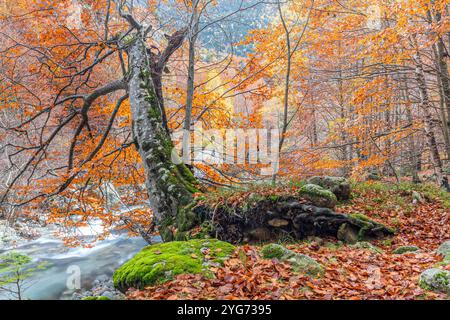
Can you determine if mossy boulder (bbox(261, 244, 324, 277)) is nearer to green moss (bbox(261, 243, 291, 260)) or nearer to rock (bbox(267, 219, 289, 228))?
green moss (bbox(261, 243, 291, 260))

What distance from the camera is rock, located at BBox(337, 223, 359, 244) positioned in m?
5.27

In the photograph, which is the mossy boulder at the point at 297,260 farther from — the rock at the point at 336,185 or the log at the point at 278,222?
the rock at the point at 336,185

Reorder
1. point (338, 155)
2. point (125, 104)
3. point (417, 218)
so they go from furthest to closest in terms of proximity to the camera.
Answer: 1. point (338, 155)
2. point (125, 104)
3. point (417, 218)

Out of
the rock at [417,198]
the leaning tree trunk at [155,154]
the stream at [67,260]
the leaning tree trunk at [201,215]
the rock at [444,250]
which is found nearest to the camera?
the rock at [444,250]

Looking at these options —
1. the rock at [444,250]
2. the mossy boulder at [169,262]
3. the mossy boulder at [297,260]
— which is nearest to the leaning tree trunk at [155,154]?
the mossy boulder at [169,262]

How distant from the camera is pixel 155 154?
588 cm

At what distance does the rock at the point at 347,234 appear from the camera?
17.3 ft

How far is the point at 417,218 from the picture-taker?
6.61 metres

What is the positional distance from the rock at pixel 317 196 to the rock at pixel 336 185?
1647 millimetres

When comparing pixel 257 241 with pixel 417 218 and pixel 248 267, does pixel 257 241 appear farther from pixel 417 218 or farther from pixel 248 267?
pixel 417 218

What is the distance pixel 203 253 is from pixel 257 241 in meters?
1.79

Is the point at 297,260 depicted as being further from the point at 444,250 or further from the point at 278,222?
Answer: the point at 444,250
